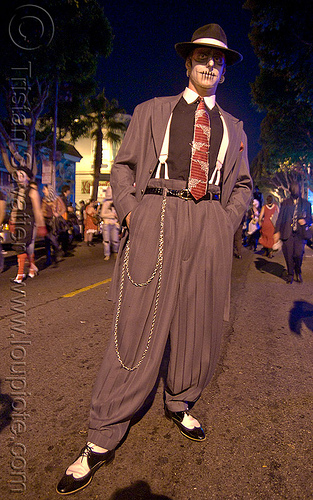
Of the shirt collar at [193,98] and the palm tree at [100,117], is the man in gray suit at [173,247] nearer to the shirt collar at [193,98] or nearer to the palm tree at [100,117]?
the shirt collar at [193,98]

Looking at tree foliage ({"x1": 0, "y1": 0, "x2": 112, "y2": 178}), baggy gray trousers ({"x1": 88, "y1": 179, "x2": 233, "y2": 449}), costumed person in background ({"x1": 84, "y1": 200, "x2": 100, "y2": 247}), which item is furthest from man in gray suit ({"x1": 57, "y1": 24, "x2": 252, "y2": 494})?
tree foliage ({"x1": 0, "y1": 0, "x2": 112, "y2": 178})

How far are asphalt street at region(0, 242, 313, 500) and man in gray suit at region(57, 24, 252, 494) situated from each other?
18 centimetres

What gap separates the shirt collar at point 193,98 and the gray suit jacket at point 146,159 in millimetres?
53

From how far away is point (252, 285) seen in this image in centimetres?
746

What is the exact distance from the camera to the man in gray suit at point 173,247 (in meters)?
1.99

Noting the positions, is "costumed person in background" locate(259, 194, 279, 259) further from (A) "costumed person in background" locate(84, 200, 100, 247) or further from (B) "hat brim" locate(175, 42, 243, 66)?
(B) "hat brim" locate(175, 42, 243, 66)

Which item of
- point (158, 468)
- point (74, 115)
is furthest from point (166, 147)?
point (74, 115)

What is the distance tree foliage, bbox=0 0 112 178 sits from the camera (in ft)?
46.2

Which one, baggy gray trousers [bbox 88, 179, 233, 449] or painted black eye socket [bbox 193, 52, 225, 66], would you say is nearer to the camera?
baggy gray trousers [bbox 88, 179, 233, 449]

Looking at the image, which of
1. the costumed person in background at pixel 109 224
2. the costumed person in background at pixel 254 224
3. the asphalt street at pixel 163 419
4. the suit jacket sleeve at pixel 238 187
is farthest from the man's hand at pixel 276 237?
the costumed person in background at pixel 254 224

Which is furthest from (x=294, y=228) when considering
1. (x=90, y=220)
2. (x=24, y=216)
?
(x=90, y=220)

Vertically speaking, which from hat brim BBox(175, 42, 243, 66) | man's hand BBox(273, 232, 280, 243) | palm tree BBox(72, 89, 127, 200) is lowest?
man's hand BBox(273, 232, 280, 243)

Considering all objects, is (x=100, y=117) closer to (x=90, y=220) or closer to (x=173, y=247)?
(x=90, y=220)

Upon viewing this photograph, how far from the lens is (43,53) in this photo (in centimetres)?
1482
